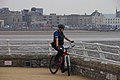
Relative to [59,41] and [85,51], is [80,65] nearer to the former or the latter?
[85,51]

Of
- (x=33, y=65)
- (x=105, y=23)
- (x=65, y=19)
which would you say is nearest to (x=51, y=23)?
(x=65, y=19)

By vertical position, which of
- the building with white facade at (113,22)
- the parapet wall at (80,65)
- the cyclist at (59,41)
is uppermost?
the cyclist at (59,41)

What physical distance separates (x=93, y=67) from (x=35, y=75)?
206cm

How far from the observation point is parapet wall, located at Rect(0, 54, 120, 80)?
11.6 metres

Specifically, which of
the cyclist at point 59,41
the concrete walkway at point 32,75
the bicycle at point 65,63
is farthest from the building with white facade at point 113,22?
the cyclist at point 59,41

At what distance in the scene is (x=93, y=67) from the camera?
12.9 metres

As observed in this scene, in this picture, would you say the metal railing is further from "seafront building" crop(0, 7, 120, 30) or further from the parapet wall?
"seafront building" crop(0, 7, 120, 30)

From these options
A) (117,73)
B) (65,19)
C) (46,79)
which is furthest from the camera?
(65,19)

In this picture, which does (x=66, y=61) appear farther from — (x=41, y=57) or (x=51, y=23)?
(x=51, y=23)

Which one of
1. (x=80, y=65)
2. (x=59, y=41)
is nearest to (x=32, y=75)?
(x=59, y=41)

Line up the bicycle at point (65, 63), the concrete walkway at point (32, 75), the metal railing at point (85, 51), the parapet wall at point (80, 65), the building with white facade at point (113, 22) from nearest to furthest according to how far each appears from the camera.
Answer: the parapet wall at point (80, 65) < the metal railing at point (85, 51) < the concrete walkway at point (32, 75) < the bicycle at point (65, 63) < the building with white facade at point (113, 22)

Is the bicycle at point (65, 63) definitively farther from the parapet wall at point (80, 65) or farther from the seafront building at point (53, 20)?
the seafront building at point (53, 20)

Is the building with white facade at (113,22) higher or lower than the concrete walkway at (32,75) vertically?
lower

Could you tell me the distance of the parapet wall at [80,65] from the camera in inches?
458
